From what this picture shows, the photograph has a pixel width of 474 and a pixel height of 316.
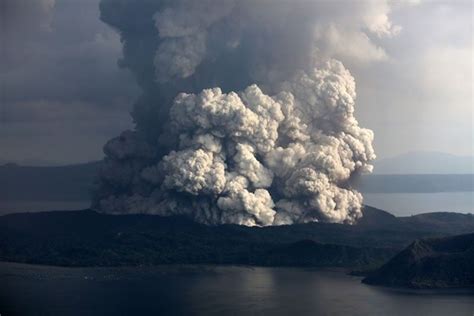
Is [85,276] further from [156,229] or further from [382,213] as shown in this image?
[382,213]

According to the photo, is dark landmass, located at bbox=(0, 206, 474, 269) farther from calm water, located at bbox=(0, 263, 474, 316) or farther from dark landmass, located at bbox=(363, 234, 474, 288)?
dark landmass, located at bbox=(363, 234, 474, 288)

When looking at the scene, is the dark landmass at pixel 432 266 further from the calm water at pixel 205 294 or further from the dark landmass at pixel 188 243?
the dark landmass at pixel 188 243

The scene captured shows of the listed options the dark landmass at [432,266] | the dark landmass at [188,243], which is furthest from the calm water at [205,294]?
the dark landmass at [188,243]

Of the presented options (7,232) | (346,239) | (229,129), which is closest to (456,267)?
(346,239)

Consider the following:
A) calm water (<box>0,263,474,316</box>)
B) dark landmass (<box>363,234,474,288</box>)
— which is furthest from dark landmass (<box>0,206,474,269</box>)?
dark landmass (<box>363,234,474,288</box>)

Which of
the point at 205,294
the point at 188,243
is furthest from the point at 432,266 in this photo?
the point at 188,243
